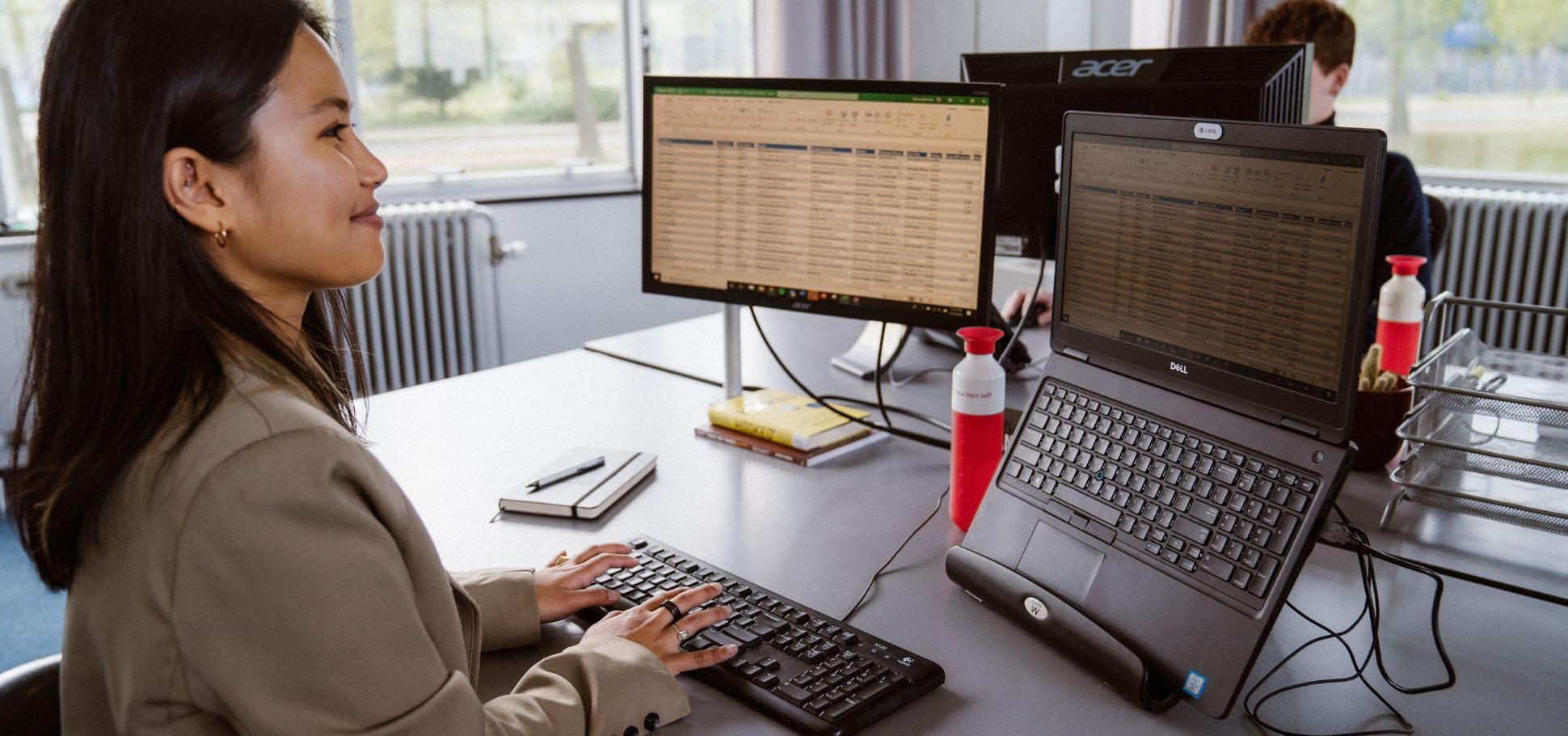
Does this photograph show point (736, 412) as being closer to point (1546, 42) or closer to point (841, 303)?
point (841, 303)

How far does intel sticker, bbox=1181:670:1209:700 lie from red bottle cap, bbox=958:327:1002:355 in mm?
434

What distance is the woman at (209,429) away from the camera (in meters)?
0.70

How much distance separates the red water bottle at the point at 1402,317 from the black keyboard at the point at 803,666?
0.95 meters

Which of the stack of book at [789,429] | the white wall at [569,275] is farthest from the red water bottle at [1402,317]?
the white wall at [569,275]

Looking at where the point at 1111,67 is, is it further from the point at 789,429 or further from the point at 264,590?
the point at 264,590

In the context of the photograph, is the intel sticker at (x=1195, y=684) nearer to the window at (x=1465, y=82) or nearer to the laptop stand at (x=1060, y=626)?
the laptop stand at (x=1060, y=626)

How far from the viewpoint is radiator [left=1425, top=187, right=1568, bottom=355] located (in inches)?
123

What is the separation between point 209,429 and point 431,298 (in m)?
2.58

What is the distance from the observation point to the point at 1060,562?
3.40ft

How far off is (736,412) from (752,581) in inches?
18.2

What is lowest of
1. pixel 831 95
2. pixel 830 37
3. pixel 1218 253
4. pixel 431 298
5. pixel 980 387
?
pixel 431 298

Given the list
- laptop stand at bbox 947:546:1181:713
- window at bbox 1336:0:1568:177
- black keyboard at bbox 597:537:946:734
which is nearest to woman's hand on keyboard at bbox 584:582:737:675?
black keyboard at bbox 597:537:946:734

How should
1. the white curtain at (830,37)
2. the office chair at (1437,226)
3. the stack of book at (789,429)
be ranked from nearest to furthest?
1. the stack of book at (789,429)
2. the office chair at (1437,226)
3. the white curtain at (830,37)

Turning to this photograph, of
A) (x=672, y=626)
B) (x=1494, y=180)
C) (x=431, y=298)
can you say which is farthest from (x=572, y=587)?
(x=1494, y=180)
